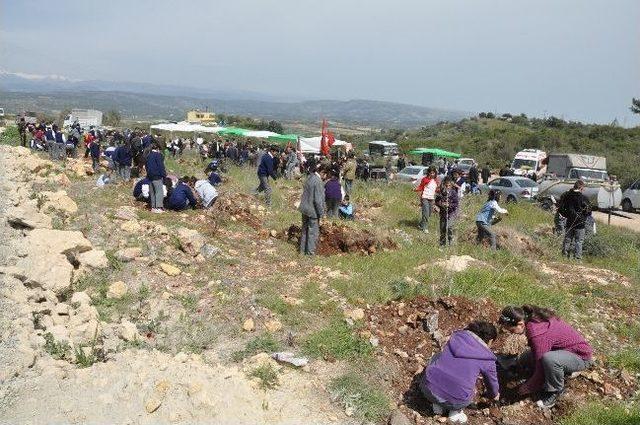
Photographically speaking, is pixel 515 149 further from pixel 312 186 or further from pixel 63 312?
pixel 63 312

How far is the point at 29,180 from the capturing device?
12.0 metres

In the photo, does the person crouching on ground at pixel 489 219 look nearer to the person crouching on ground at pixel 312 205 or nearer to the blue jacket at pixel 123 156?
the person crouching on ground at pixel 312 205

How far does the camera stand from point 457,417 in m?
4.48

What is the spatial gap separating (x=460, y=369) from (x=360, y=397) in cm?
91

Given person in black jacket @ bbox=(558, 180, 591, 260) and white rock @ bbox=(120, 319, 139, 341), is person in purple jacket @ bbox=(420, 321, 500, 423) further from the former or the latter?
person in black jacket @ bbox=(558, 180, 591, 260)

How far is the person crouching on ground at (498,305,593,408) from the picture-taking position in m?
4.65

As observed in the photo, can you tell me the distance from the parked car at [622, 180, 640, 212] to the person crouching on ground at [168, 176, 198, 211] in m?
17.3

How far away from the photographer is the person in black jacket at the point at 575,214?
31.0 feet

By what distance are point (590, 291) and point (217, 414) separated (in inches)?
235

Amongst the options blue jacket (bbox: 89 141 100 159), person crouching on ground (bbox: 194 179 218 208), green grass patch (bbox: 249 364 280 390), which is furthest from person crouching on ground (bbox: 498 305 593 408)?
blue jacket (bbox: 89 141 100 159)

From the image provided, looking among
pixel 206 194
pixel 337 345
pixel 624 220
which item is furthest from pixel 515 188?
pixel 337 345

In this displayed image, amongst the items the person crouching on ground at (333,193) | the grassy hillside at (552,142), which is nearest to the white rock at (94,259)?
the person crouching on ground at (333,193)

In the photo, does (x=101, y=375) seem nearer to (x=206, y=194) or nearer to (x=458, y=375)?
(x=458, y=375)

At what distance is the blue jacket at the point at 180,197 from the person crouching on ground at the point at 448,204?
482 centimetres
